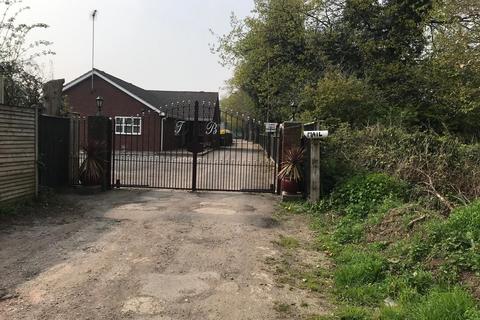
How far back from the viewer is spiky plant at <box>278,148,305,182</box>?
469 inches

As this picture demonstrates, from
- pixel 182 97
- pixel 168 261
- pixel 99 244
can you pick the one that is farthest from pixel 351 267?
pixel 182 97

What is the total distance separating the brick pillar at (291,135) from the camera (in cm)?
1230

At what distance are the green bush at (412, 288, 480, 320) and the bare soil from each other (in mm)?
1034

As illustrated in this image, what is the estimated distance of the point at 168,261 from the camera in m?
6.51

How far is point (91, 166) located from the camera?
12.5 meters

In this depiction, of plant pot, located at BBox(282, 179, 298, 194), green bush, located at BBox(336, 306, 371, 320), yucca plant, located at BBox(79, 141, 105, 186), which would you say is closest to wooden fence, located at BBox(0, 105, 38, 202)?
yucca plant, located at BBox(79, 141, 105, 186)

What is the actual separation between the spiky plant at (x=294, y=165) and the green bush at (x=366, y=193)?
146 cm

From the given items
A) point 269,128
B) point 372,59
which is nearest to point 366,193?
point 269,128

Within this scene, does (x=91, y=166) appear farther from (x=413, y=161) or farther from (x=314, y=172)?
(x=413, y=161)

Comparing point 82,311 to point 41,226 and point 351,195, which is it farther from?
point 351,195

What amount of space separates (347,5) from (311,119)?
7842 mm

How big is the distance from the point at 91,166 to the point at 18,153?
2922 millimetres

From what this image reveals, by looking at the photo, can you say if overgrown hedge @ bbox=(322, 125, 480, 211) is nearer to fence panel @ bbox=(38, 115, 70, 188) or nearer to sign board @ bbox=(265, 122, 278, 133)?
sign board @ bbox=(265, 122, 278, 133)

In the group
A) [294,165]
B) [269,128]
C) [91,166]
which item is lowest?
[91,166]
